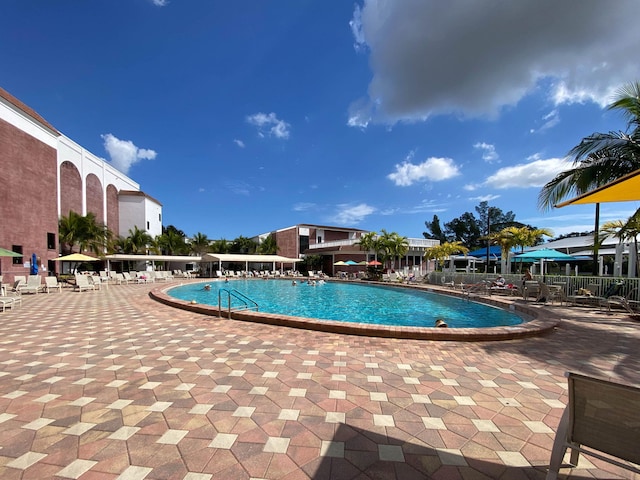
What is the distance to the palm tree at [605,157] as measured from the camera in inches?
314

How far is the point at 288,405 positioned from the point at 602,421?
2.44m

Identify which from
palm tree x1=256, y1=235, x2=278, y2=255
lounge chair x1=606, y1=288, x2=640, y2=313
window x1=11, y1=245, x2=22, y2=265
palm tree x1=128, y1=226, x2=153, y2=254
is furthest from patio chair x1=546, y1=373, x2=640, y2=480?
palm tree x1=128, y1=226, x2=153, y2=254

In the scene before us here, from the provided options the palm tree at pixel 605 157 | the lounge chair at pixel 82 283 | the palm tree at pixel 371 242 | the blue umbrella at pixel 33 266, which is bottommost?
the lounge chair at pixel 82 283

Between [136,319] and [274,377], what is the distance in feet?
18.3

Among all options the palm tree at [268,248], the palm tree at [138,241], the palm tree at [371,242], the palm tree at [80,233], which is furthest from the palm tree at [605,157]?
the palm tree at [138,241]

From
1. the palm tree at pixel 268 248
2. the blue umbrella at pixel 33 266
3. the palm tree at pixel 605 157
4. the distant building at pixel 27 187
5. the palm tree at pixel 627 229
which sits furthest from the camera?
the palm tree at pixel 268 248

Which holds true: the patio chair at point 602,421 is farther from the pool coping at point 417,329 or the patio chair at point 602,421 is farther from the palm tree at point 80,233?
the palm tree at point 80,233

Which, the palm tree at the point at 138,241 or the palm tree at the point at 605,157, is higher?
the palm tree at the point at 605,157

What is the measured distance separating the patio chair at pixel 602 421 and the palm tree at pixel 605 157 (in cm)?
1006

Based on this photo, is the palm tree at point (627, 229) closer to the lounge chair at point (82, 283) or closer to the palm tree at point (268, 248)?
the lounge chair at point (82, 283)

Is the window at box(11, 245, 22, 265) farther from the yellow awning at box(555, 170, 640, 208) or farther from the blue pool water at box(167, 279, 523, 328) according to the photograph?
the yellow awning at box(555, 170, 640, 208)

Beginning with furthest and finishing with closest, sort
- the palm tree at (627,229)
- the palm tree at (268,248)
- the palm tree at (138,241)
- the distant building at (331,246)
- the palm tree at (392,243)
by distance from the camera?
1. the palm tree at (268,248)
2. the palm tree at (138,241)
3. the distant building at (331,246)
4. the palm tree at (392,243)
5. the palm tree at (627,229)

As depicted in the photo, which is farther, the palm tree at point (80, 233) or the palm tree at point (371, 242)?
the palm tree at point (371, 242)

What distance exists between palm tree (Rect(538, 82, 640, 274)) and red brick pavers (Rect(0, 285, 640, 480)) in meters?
5.69
